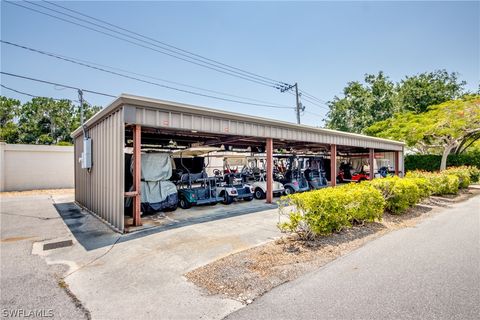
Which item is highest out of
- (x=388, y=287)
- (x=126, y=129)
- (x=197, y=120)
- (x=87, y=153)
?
(x=197, y=120)

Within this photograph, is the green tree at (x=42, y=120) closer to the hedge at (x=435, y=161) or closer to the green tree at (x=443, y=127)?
the green tree at (x=443, y=127)

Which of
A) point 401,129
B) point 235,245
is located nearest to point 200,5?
point 235,245

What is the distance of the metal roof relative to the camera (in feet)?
19.3

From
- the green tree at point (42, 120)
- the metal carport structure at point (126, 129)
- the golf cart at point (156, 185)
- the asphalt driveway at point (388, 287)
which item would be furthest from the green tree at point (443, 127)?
the green tree at point (42, 120)

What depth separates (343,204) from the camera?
5363mm

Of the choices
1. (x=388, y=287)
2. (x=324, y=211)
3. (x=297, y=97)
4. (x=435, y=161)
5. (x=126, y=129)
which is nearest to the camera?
(x=388, y=287)

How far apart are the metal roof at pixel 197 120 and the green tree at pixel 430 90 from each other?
19.7 m

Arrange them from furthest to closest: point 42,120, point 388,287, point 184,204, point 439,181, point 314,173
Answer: point 42,120 < point 314,173 < point 439,181 < point 184,204 < point 388,287

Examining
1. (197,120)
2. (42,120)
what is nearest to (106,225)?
(197,120)

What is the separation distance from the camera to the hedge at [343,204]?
4.84 m

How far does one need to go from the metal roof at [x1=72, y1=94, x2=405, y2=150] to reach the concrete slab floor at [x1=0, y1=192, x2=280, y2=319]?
8.72 ft

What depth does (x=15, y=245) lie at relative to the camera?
16.9 ft

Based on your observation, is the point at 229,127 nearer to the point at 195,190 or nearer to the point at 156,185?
the point at 195,190

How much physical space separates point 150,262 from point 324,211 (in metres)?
3.28
